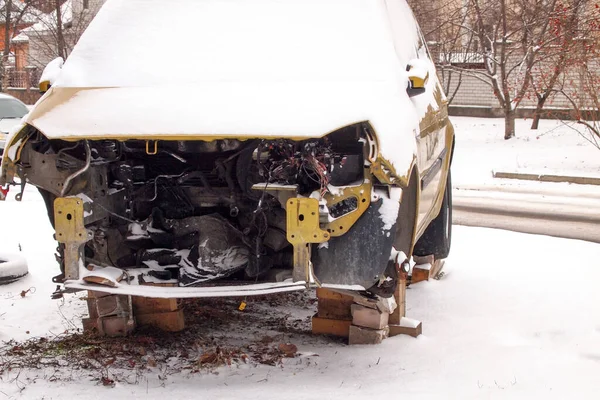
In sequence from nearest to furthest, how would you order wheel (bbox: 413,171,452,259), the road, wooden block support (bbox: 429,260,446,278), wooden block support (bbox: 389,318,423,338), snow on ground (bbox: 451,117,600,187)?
wooden block support (bbox: 389,318,423,338) < wheel (bbox: 413,171,452,259) < wooden block support (bbox: 429,260,446,278) < the road < snow on ground (bbox: 451,117,600,187)

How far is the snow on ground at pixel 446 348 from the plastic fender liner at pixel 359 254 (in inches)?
22.6

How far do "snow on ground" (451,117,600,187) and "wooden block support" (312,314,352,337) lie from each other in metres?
8.90

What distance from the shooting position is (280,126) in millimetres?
3420

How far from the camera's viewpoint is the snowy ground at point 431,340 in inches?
148

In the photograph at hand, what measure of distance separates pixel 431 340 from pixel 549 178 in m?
9.79

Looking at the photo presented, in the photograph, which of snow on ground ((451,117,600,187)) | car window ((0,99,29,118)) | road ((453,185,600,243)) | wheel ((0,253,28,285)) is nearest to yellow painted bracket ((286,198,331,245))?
wheel ((0,253,28,285))

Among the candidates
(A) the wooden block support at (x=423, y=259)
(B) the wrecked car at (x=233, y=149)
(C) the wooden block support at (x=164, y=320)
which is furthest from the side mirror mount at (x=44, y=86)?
(A) the wooden block support at (x=423, y=259)

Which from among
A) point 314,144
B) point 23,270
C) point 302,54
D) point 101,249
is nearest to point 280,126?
point 314,144

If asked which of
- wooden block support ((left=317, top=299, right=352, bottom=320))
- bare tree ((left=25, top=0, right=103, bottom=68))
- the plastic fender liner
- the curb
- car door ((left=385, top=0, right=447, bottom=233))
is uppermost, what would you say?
bare tree ((left=25, top=0, right=103, bottom=68))

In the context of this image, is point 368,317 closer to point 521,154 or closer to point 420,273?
point 420,273

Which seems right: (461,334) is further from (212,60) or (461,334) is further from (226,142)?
(212,60)

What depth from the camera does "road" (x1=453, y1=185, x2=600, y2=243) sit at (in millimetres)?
8977

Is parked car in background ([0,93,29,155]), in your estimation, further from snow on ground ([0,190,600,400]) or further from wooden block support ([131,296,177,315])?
wooden block support ([131,296,177,315])

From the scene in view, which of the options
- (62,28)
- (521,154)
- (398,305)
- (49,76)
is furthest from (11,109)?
(398,305)
